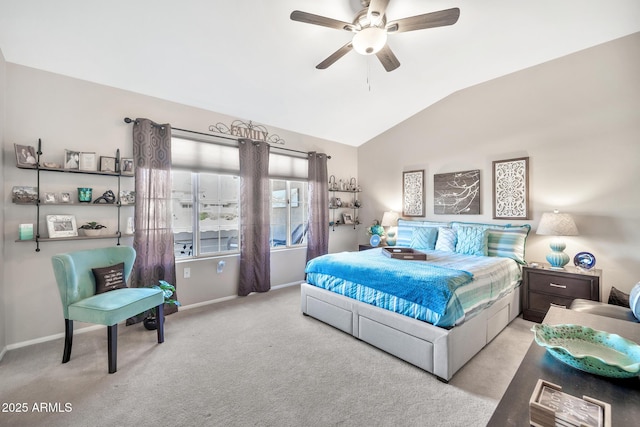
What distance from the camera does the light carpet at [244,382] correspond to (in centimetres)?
164

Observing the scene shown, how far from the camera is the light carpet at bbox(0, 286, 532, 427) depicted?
164 centimetres

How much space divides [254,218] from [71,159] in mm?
2068

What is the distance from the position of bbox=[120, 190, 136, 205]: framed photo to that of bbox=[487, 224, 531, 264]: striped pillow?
14.3 ft

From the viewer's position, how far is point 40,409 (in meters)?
1.69

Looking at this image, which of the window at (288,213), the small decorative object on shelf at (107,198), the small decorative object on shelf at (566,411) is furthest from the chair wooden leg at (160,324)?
the small decorative object on shelf at (566,411)

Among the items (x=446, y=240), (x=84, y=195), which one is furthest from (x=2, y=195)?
(x=446, y=240)

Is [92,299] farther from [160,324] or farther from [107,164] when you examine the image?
[107,164]

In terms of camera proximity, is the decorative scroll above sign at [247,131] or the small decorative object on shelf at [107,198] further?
the decorative scroll above sign at [247,131]

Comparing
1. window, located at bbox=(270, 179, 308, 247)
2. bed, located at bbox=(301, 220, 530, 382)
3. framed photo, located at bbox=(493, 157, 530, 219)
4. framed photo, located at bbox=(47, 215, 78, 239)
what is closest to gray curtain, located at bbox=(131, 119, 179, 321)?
framed photo, located at bbox=(47, 215, 78, 239)

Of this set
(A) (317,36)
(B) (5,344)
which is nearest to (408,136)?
(A) (317,36)

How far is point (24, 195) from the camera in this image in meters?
2.41

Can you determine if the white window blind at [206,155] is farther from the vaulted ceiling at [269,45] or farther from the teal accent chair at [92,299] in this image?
the teal accent chair at [92,299]

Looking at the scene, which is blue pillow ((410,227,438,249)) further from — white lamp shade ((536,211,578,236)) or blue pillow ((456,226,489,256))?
white lamp shade ((536,211,578,236))

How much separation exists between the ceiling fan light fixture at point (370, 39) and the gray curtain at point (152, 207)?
7.89 ft
